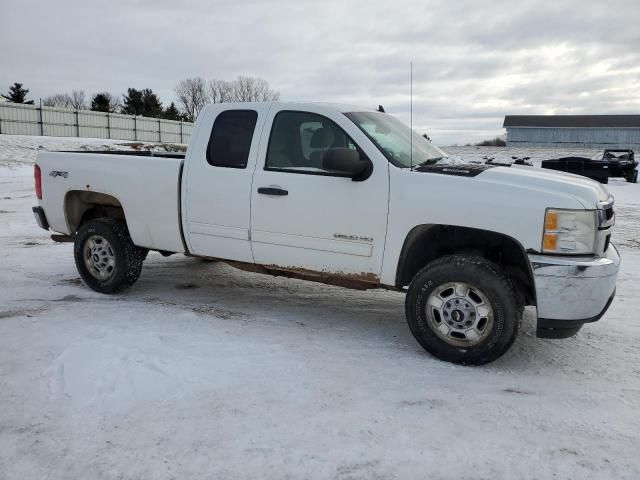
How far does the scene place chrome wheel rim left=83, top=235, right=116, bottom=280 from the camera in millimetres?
5910

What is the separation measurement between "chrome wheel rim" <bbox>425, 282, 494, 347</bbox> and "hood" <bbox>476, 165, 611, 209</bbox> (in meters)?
0.83

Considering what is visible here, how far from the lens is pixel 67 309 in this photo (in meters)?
5.39

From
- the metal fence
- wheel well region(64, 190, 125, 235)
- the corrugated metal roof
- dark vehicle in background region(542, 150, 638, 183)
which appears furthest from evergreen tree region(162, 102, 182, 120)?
wheel well region(64, 190, 125, 235)

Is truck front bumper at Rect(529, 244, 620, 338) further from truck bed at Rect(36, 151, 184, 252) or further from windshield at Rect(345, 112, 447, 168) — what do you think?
truck bed at Rect(36, 151, 184, 252)

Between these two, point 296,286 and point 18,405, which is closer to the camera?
point 18,405

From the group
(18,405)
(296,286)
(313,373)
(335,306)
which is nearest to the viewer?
(18,405)

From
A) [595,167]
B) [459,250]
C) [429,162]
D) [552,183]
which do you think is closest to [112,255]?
[429,162]

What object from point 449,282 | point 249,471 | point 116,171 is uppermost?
point 116,171

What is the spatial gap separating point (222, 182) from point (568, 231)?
2.93 meters

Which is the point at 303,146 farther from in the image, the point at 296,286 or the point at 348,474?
the point at 348,474

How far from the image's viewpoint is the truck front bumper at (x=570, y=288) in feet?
12.5

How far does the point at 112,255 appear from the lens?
591 cm

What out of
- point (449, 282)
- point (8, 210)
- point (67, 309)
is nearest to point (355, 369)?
point (449, 282)

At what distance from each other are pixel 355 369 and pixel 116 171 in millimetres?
3303
